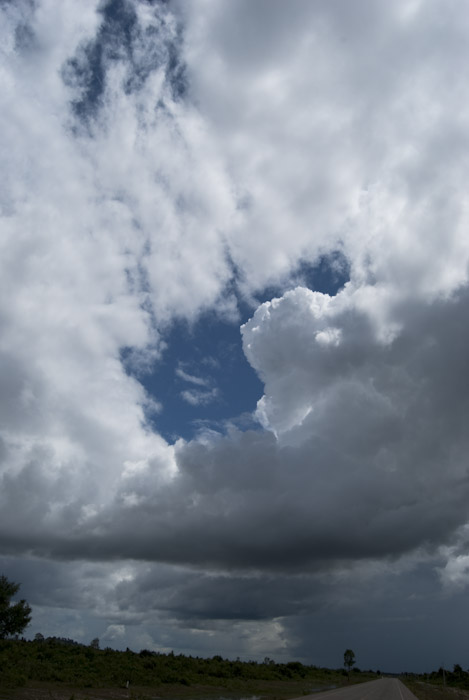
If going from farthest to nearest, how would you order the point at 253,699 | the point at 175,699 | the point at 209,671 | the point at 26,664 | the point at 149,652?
the point at 149,652
the point at 209,671
the point at 26,664
the point at 253,699
the point at 175,699

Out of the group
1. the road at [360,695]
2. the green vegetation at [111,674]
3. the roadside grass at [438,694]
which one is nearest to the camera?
the green vegetation at [111,674]

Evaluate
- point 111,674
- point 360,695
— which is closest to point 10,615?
point 111,674

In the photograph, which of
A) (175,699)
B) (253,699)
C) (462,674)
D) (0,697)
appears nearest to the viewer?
(0,697)

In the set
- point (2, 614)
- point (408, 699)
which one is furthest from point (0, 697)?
point (408, 699)

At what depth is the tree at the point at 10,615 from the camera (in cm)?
9094

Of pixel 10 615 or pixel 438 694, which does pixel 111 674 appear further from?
pixel 438 694

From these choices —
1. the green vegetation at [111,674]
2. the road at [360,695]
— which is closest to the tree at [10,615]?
the green vegetation at [111,674]

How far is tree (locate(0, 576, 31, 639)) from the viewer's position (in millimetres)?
90938

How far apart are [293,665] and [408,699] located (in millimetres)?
100580

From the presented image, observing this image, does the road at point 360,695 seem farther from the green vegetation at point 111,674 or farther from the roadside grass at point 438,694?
the green vegetation at point 111,674

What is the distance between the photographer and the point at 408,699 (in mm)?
74625

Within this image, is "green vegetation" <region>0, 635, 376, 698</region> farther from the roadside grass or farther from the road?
the roadside grass

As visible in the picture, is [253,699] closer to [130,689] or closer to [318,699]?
[318,699]

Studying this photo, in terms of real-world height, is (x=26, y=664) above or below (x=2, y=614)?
below
